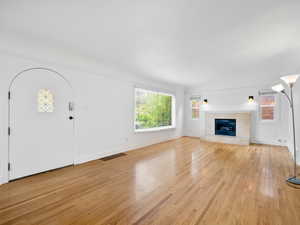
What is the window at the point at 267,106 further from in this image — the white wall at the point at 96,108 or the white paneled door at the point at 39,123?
the white paneled door at the point at 39,123

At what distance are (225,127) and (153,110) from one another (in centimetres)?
324

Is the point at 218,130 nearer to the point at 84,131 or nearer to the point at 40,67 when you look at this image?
the point at 84,131

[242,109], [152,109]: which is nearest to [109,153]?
[152,109]

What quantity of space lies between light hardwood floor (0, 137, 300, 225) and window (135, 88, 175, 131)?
220 cm

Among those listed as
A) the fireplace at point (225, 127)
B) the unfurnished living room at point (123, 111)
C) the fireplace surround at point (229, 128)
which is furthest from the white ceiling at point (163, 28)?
the fireplace at point (225, 127)

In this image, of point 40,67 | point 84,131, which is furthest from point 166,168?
point 40,67

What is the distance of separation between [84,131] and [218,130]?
18.2 ft

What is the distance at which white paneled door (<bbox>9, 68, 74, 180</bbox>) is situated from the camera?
2854mm

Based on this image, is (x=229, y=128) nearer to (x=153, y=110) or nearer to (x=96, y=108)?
(x=153, y=110)

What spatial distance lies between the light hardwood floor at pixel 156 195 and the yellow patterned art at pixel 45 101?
54.3 inches

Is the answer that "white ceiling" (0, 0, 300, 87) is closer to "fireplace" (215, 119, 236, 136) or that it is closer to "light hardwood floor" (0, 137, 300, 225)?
"light hardwood floor" (0, 137, 300, 225)

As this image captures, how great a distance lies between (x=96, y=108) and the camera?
13.6ft

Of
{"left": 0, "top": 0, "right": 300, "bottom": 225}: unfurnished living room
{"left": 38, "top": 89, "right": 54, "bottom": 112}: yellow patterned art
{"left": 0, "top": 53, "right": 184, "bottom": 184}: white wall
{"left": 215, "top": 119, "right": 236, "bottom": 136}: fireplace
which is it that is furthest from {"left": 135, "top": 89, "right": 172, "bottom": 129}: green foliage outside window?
{"left": 38, "top": 89, "right": 54, "bottom": 112}: yellow patterned art

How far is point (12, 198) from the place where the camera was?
2.24 m
